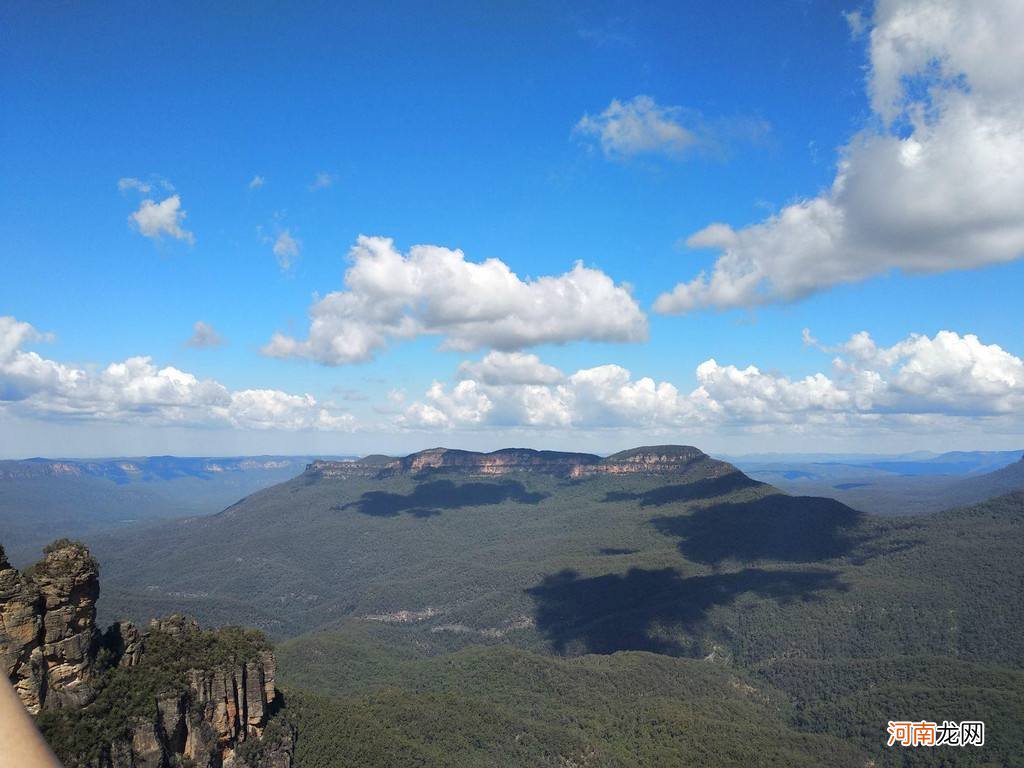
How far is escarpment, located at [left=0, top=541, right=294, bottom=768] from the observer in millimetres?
54750

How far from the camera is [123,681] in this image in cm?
6231

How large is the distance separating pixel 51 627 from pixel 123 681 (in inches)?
392

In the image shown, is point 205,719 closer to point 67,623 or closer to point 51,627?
point 67,623

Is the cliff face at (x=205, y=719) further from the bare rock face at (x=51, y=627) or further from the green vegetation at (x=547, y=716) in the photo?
the green vegetation at (x=547, y=716)

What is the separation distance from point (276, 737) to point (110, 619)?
158 meters

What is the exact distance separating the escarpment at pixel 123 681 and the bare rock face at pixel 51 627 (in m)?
0.08

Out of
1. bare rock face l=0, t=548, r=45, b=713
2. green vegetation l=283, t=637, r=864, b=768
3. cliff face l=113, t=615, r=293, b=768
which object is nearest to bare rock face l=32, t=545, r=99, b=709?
bare rock face l=0, t=548, r=45, b=713

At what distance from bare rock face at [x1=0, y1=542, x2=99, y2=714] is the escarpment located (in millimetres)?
85

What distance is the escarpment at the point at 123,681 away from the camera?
180ft

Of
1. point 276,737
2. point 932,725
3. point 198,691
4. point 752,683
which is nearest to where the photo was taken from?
point 198,691

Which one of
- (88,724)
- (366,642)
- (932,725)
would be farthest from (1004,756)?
(366,642)

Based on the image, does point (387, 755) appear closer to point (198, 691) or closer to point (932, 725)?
point (198, 691)

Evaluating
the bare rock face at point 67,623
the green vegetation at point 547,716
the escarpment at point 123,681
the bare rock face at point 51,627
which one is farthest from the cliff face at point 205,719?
the green vegetation at point 547,716

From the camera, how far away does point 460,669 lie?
163 meters
